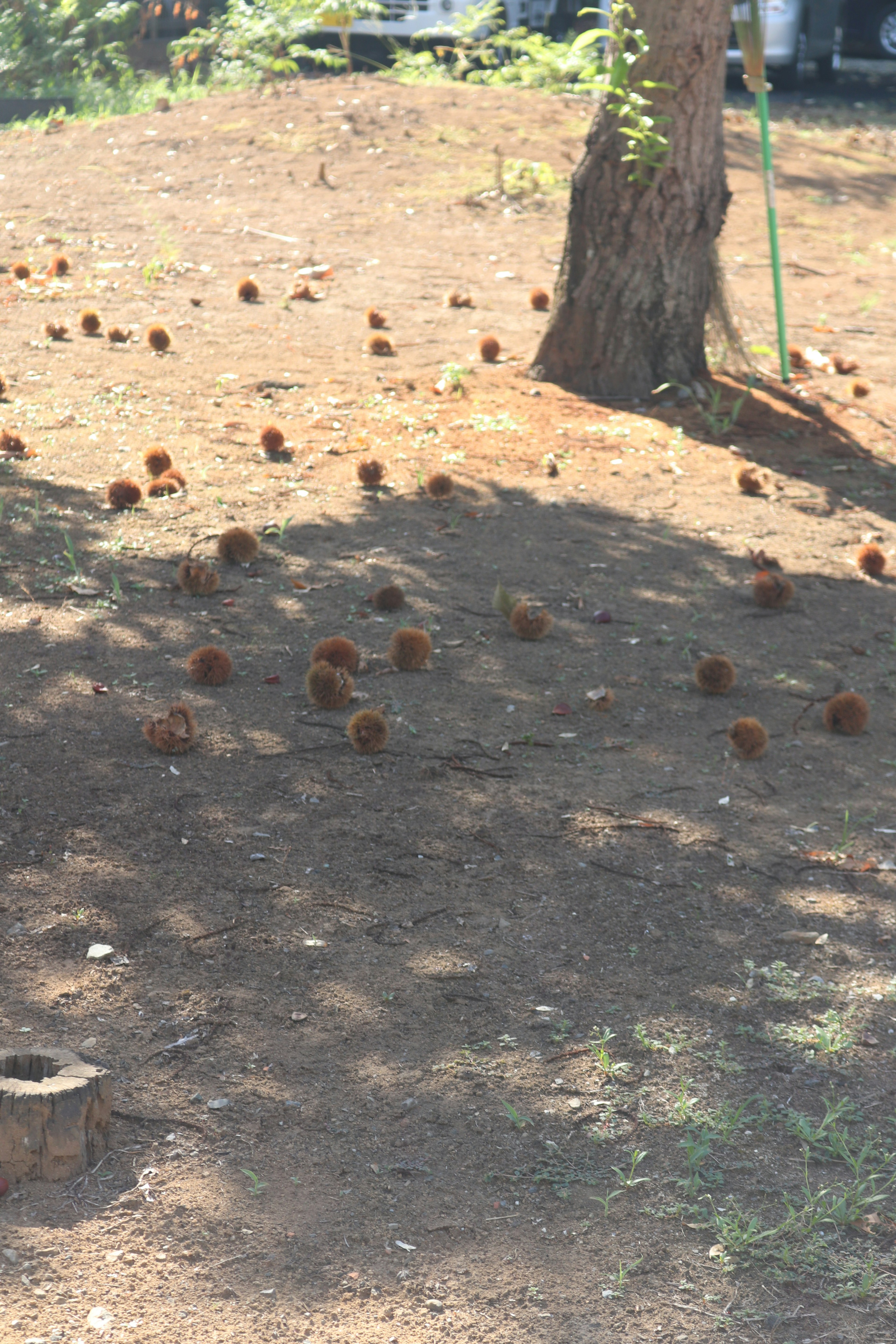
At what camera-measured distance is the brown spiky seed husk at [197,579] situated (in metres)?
4.61

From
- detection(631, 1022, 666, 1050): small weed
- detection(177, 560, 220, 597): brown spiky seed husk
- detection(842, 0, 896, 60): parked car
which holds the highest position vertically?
detection(842, 0, 896, 60): parked car

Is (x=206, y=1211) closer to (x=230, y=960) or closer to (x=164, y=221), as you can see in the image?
(x=230, y=960)

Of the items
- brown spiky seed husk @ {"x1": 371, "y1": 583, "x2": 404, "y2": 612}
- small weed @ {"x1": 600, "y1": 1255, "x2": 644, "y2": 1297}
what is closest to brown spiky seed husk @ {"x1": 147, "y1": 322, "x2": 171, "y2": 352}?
brown spiky seed husk @ {"x1": 371, "y1": 583, "x2": 404, "y2": 612}

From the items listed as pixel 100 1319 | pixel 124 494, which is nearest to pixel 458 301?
pixel 124 494

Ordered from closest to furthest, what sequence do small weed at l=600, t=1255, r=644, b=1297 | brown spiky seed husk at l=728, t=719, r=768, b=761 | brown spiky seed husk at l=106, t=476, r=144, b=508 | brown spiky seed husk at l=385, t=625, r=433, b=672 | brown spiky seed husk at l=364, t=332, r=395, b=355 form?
small weed at l=600, t=1255, r=644, b=1297 → brown spiky seed husk at l=728, t=719, r=768, b=761 → brown spiky seed husk at l=385, t=625, r=433, b=672 → brown spiky seed husk at l=106, t=476, r=144, b=508 → brown spiky seed husk at l=364, t=332, r=395, b=355

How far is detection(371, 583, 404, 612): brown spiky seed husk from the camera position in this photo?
4.64 metres

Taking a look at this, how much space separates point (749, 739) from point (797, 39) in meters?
17.0

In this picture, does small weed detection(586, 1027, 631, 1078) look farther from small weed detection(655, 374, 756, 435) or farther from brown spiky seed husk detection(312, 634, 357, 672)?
small weed detection(655, 374, 756, 435)

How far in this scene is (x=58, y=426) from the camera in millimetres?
6148

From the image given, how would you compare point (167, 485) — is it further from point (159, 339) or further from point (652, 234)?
point (652, 234)

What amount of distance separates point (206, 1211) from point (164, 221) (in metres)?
9.91

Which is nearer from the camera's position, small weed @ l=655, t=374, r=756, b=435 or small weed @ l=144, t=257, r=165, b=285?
small weed @ l=655, t=374, r=756, b=435

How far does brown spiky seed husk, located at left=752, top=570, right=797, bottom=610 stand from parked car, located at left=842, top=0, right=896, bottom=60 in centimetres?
1780

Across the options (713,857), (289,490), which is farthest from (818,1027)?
(289,490)
